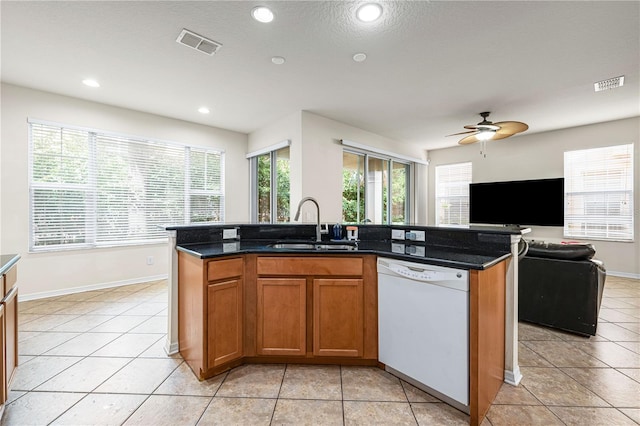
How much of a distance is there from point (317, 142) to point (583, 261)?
3439 mm

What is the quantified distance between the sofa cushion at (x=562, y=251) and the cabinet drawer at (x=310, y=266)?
2017 millimetres

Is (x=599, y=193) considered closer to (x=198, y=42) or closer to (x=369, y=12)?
(x=369, y=12)

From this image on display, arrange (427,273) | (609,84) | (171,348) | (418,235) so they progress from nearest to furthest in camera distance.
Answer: (427,273), (171,348), (418,235), (609,84)

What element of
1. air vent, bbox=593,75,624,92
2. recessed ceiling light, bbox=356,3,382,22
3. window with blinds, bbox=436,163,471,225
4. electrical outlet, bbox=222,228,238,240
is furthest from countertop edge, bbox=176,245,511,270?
window with blinds, bbox=436,163,471,225

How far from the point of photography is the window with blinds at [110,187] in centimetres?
359

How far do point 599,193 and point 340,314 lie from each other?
18.8 ft

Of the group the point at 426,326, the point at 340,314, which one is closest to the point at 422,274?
the point at 426,326

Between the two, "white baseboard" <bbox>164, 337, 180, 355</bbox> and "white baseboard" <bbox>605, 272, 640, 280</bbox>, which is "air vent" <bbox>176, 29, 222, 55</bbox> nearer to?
"white baseboard" <bbox>164, 337, 180, 355</bbox>

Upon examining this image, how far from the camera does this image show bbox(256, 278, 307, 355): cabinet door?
79.4 inches

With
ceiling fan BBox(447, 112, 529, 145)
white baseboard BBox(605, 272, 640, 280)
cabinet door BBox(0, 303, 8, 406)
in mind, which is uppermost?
ceiling fan BBox(447, 112, 529, 145)

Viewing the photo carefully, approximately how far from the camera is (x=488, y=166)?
6.13 metres

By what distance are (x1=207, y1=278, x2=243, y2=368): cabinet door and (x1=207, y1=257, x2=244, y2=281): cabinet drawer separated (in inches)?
1.9

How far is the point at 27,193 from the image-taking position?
3.46 meters

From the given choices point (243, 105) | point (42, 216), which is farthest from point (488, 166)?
point (42, 216)
